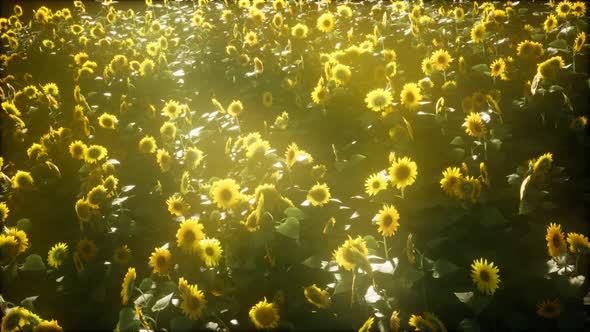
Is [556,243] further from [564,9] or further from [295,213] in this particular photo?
[564,9]

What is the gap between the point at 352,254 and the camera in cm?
186

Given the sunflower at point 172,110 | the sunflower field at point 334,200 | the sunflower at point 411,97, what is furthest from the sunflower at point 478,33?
the sunflower at point 172,110

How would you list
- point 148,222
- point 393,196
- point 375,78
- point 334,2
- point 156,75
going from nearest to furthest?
point 393,196
point 148,222
point 375,78
point 156,75
point 334,2

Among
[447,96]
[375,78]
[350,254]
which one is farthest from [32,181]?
[447,96]

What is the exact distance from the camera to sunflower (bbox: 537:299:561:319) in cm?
175

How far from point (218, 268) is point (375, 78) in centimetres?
210

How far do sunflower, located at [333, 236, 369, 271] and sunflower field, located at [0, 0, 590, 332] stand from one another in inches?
0.4

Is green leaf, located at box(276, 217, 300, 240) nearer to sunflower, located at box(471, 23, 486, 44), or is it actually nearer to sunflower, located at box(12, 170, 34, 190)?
sunflower, located at box(12, 170, 34, 190)

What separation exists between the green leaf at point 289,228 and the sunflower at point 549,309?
1.20 meters

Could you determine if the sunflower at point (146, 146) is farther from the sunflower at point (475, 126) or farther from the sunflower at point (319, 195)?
the sunflower at point (475, 126)

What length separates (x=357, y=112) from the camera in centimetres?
339

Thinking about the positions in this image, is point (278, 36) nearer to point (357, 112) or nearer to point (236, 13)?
point (236, 13)

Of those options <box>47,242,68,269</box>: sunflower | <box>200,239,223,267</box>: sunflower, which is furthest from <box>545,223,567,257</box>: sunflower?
<box>47,242,68,269</box>: sunflower

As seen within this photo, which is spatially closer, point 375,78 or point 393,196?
point 393,196
